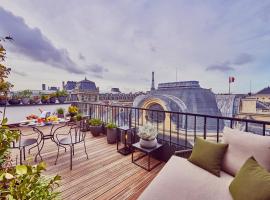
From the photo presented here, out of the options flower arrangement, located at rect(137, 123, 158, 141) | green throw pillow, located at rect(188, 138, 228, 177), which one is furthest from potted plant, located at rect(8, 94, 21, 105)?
green throw pillow, located at rect(188, 138, 228, 177)

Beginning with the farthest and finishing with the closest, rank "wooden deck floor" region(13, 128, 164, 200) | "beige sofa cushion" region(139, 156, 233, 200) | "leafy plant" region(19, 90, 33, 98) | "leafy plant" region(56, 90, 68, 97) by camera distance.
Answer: "leafy plant" region(56, 90, 68, 97) < "leafy plant" region(19, 90, 33, 98) < "wooden deck floor" region(13, 128, 164, 200) < "beige sofa cushion" region(139, 156, 233, 200)

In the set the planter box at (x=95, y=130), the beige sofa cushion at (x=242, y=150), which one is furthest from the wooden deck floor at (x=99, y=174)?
the beige sofa cushion at (x=242, y=150)

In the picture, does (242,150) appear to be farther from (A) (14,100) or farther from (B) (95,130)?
(A) (14,100)

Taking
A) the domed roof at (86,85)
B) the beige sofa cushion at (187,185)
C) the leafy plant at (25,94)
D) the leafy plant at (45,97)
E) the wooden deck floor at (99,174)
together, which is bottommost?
the wooden deck floor at (99,174)

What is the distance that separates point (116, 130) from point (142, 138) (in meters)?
1.34

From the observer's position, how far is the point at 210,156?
1.68 meters

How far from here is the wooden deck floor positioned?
6.63ft

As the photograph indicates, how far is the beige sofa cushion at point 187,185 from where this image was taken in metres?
1.27

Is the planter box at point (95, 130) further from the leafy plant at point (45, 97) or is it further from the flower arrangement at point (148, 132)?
the leafy plant at point (45, 97)

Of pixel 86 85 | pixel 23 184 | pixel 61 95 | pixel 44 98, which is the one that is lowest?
pixel 23 184

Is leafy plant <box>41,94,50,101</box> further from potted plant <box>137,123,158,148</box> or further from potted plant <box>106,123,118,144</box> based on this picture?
potted plant <box>137,123,158,148</box>

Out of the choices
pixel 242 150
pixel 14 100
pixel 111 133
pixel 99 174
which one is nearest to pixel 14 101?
pixel 14 100

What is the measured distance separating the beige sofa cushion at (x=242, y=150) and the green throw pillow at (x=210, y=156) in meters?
0.08

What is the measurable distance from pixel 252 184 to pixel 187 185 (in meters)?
0.54
